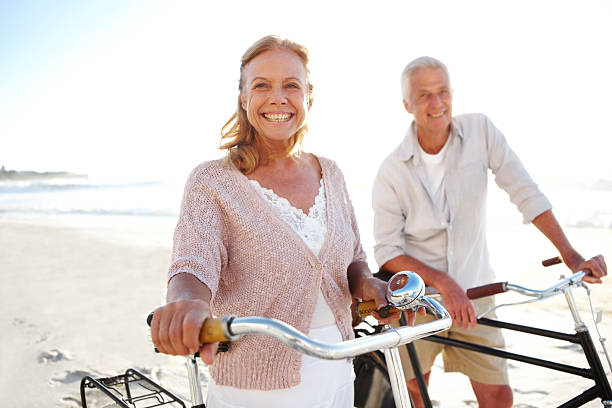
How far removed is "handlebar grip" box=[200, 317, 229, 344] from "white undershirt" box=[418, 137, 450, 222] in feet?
6.33

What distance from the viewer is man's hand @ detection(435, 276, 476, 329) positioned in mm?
2252

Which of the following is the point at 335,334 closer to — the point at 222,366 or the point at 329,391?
the point at 329,391

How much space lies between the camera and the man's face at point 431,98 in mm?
2656

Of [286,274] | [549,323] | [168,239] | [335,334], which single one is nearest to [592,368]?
[335,334]

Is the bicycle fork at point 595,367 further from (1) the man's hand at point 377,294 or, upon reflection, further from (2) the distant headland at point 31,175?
(2) the distant headland at point 31,175

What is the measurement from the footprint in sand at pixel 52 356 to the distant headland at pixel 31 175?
35.0 meters

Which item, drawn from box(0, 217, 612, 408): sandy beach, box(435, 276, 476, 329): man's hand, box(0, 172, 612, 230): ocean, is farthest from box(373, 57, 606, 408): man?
box(0, 172, 612, 230): ocean

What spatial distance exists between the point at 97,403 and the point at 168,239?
752cm

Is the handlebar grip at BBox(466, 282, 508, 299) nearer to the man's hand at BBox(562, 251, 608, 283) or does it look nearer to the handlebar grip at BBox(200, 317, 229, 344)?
the man's hand at BBox(562, 251, 608, 283)

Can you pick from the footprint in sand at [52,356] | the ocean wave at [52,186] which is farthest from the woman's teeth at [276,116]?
the ocean wave at [52,186]

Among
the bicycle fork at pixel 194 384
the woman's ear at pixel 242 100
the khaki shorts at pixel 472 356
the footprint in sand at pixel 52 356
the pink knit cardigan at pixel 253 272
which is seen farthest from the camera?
the footprint in sand at pixel 52 356

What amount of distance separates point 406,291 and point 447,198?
1.42m

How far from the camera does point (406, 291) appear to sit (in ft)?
4.57

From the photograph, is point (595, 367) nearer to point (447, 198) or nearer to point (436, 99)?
point (447, 198)
